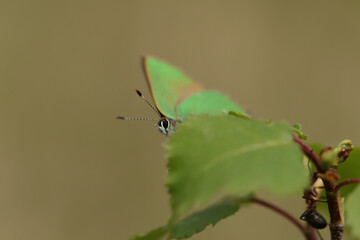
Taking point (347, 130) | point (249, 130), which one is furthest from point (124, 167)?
point (249, 130)

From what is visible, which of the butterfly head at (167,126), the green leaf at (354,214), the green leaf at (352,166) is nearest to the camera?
the green leaf at (354,214)

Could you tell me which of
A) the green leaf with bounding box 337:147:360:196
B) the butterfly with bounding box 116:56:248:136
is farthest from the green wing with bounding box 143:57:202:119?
the green leaf with bounding box 337:147:360:196

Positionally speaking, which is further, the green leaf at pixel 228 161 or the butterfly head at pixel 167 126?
the butterfly head at pixel 167 126

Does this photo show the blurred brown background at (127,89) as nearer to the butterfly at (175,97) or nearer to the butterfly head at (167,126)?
the butterfly at (175,97)

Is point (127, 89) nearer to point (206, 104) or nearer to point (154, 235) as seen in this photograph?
point (206, 104)

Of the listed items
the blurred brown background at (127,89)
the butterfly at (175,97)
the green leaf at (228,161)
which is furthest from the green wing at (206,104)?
the blurred brown background at (127,89)
